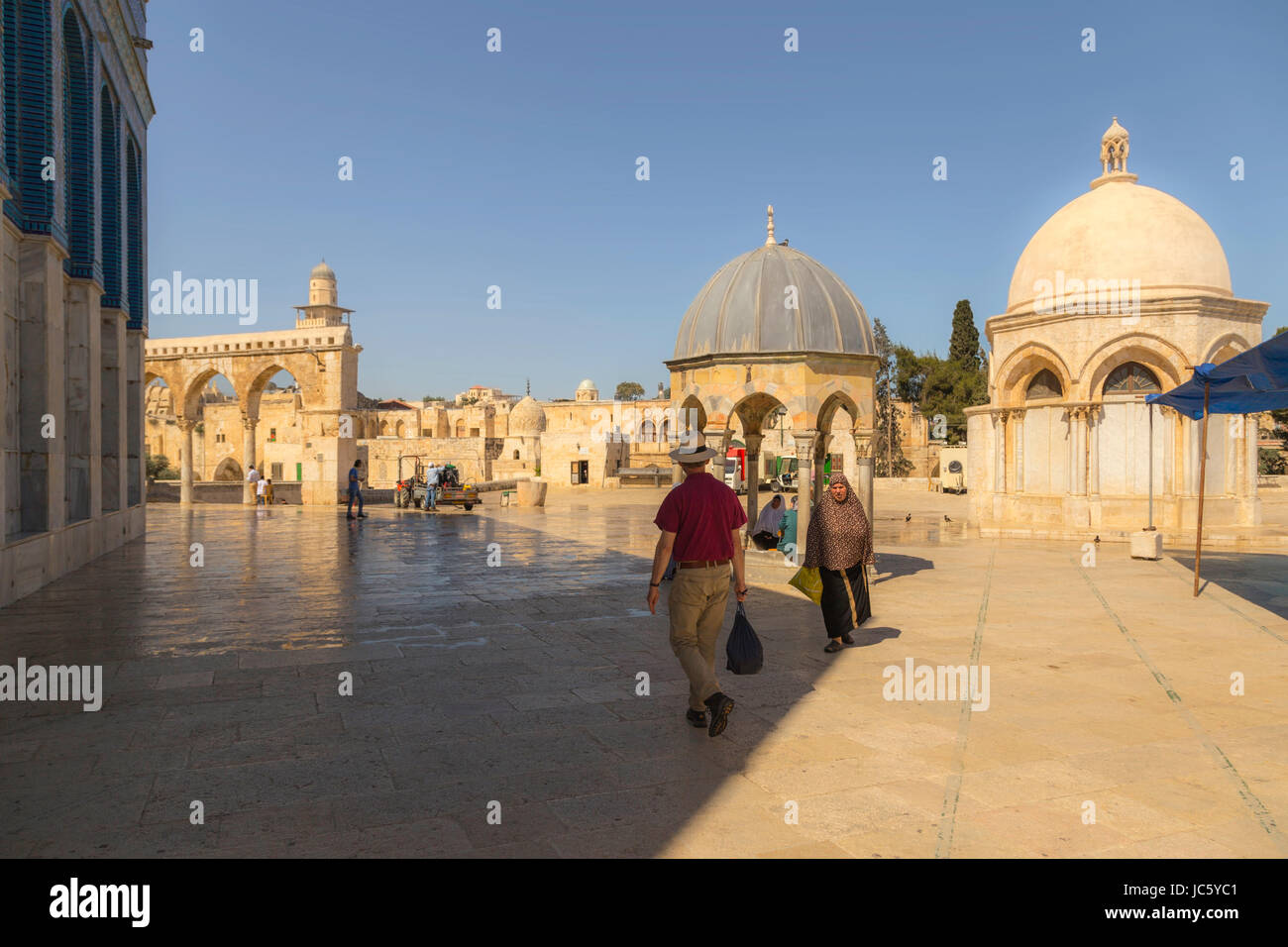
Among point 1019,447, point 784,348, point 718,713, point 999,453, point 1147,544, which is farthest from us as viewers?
point 999,453

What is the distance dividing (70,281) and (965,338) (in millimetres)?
51923

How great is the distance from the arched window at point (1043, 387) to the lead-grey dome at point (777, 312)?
7.65 metres

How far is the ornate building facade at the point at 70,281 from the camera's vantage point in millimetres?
10602

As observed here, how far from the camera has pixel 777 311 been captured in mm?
12078

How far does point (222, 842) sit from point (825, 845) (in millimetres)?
2410

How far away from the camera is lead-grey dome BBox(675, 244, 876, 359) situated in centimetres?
1205

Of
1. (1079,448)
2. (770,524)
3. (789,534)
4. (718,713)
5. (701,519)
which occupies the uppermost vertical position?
(1079,448)

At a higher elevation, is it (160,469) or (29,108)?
(29,108)

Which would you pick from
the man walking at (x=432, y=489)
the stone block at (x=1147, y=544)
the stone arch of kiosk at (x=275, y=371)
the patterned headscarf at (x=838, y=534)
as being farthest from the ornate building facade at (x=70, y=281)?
the stone block at (x=1147, y=544)

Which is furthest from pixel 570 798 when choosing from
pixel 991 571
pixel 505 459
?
pixel 505 459

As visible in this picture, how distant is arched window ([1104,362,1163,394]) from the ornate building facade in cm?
1830

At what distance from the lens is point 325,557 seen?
13.5 metres

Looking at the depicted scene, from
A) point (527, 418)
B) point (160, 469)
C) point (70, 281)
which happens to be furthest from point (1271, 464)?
Result: point (160, 469)

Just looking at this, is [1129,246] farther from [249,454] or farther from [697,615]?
[249,454]
